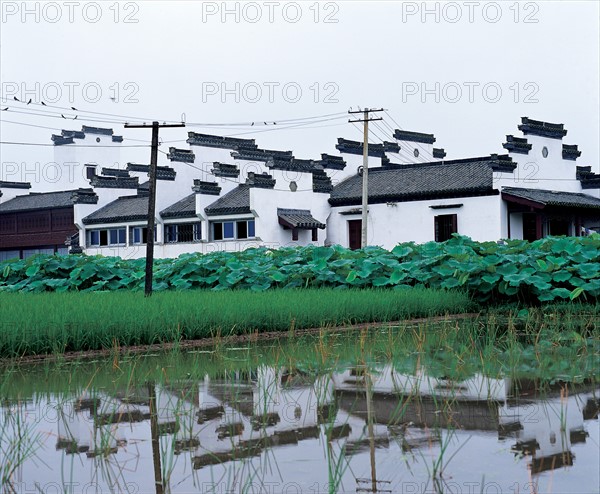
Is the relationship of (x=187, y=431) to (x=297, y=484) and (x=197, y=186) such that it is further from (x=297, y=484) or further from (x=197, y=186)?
(x=197, y=186)

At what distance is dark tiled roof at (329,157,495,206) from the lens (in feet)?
90.7

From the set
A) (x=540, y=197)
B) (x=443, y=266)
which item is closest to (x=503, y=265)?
(x=443, y=266)

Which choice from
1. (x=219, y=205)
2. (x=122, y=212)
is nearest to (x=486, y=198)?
(x=219, y=205)

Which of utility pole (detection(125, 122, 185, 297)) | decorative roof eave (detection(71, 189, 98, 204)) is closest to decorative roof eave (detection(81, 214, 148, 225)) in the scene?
decorative roof eave (detection(71, 189, 98, 204))

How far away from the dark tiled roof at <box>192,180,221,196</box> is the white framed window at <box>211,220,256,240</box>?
1.18m

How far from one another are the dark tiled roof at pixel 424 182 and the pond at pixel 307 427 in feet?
68.0

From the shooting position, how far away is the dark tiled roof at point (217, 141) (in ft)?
116

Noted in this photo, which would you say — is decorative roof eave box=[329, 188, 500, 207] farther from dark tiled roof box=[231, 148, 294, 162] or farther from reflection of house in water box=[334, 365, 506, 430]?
reflection of house in water box=[334, 365, 506, 430]

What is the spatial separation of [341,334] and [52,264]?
35.9 ft

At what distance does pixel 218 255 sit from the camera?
17.9 m

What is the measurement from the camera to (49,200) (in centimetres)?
3894

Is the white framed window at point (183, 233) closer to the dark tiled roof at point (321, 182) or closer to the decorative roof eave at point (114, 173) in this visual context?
the dark tiled roof at point (321, 182)

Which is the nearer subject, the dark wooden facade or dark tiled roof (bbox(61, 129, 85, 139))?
the dark wooden facade

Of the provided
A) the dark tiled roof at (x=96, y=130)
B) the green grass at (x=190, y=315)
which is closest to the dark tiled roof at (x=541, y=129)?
the green grass at (x=190, y=315)
